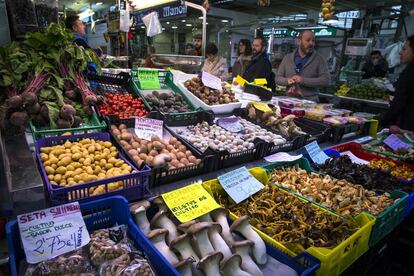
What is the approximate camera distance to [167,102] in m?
2.97

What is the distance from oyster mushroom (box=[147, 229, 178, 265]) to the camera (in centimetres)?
125

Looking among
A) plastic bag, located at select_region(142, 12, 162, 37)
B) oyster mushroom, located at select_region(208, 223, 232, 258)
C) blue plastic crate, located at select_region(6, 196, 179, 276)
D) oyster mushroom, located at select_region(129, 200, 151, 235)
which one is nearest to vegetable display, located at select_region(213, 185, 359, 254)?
oyster mushroom, located at select_region(208, 223, 232, 258)

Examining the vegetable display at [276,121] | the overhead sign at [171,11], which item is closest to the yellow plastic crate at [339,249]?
the vegetable display at [276,121]

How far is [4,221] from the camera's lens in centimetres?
127

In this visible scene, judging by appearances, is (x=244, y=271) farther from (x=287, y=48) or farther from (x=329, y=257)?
(x=287, y=48)

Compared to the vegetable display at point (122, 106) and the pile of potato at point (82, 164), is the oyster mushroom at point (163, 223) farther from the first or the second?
the vegetable display at point (122, 106)

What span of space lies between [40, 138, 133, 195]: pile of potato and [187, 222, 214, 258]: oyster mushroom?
1.53 feet

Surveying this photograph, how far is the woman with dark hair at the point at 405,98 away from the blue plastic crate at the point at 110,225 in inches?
151

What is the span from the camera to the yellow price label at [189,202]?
1410 millimetres

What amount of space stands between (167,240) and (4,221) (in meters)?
0.72

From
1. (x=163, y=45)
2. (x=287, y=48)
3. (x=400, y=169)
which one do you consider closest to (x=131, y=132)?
(x=400, y=169)

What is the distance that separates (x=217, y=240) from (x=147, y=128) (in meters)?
1.19

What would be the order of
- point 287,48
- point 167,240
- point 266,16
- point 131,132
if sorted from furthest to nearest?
point 266,16, point 287,48, point 131,132, point 167,240

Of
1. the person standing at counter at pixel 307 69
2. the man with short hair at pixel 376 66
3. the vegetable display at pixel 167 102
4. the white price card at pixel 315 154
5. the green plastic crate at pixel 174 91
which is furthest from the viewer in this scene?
the man with short hair at pixel 376 66
